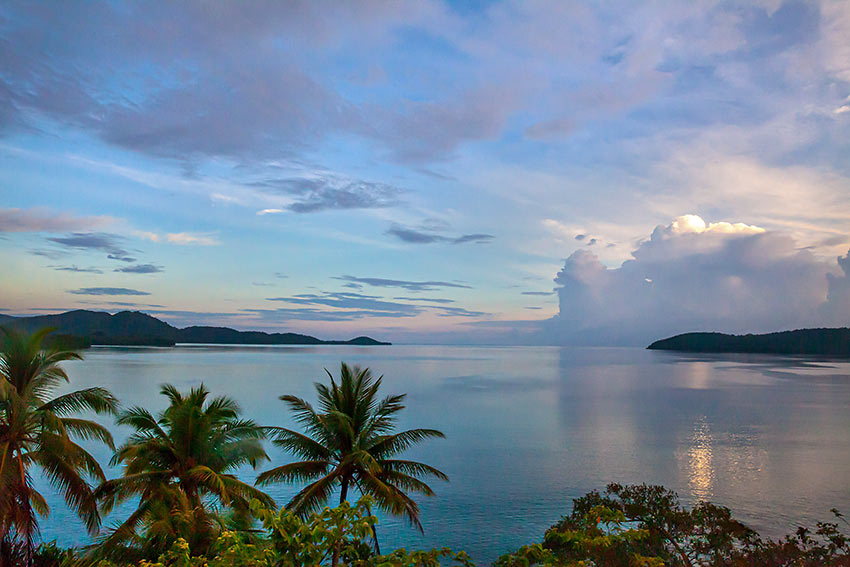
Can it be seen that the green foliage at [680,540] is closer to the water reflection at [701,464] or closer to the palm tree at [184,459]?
the palm tree at [184,459]

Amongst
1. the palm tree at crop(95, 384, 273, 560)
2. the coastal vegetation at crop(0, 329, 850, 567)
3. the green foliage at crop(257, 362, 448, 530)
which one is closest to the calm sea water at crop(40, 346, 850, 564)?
the green foliage at crop(257, 362, 448, 530)

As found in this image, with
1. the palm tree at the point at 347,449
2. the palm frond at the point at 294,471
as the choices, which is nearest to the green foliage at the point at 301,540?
the palm tree at the point at 347,449

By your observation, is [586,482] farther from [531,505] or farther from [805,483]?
[805,483]

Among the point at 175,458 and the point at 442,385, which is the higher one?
the point at 175,458

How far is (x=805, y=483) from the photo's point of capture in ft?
120

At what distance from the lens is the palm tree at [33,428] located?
13.7 meters

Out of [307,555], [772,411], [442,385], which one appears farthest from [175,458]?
[442,385]

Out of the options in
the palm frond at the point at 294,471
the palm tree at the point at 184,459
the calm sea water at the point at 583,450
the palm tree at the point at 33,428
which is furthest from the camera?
the calm sea water at the point at 583,450

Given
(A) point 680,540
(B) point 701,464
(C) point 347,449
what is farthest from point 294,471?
(B) point 701,464

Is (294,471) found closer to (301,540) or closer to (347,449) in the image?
(347,449)

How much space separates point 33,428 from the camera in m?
14.2

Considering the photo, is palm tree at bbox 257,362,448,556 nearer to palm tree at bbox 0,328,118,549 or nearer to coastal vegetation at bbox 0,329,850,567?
coastal vegetation at bbox 0,329,850,567

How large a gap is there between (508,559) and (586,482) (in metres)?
32.7

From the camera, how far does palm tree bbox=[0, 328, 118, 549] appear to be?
13.7m
